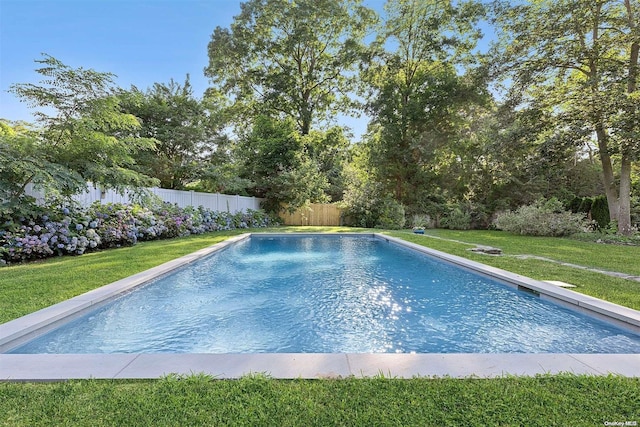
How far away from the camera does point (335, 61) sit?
2209 centimetres

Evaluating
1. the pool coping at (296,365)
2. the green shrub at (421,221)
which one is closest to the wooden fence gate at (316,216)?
the green shrub at (421,221)

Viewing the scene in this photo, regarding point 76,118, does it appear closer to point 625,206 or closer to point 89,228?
point 89,228

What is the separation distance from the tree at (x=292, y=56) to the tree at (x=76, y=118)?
16121 mm

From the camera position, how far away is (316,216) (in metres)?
20.4

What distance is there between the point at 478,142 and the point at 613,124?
846cm

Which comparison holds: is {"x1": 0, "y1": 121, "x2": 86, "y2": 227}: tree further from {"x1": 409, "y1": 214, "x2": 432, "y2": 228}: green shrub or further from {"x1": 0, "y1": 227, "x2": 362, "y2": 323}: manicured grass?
{"x1": 409, "y1": 214, "x2": 432, "y2": 228}: green shrub

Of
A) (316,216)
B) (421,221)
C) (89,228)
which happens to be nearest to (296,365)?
(89,228)

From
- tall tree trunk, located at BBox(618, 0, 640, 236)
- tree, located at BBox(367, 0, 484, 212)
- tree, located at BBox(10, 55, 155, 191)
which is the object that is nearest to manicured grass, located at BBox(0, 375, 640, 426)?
tree, located at BBox(10, 55, 155, 191)

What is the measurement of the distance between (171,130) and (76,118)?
9.65 meters

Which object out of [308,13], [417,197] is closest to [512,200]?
[417,197]

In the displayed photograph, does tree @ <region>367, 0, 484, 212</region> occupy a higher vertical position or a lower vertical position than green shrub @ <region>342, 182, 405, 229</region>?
higher

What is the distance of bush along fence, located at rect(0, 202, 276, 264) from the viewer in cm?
617

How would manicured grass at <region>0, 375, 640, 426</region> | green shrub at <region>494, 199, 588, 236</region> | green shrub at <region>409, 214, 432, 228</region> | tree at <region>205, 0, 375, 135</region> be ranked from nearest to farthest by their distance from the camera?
manicured grass at <region>0, 375, 640, 426</region> → green shrub at <region>494, 199, 588, 236</region> → green shrub at <region>409, 214, 432, 228</region> → tree at <region>205, 0, 375, 135</region>

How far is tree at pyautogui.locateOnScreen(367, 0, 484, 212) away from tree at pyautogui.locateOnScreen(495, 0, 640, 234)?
17.2ft
